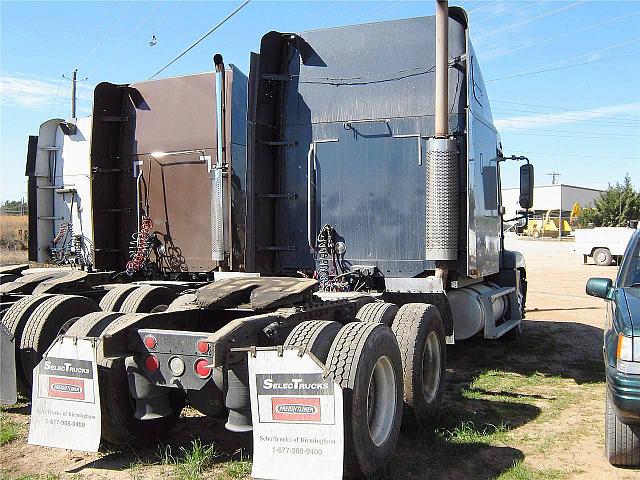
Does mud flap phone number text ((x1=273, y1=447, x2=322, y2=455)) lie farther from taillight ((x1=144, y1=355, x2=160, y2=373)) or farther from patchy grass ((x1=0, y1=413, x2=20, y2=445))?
patchy grass ((x1=0, y1=413, x2=20, y2=445))

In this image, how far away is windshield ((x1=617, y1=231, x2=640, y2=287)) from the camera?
525 cm

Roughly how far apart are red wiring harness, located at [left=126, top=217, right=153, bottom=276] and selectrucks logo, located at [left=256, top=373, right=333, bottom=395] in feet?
16.3

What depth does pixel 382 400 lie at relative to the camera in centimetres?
448

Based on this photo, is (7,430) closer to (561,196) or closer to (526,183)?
(526,183)

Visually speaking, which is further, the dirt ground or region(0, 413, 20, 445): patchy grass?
region(0, 413, 20, 445): patchy grass

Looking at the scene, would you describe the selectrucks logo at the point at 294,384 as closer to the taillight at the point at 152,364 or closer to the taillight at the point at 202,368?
the taillight at the point at 202,368

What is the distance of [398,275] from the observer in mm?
6949

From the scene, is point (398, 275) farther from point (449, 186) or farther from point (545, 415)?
point (545, 415)

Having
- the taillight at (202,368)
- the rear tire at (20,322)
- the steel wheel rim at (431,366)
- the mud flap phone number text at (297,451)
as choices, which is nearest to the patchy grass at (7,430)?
→ the rear tire at (20,322)

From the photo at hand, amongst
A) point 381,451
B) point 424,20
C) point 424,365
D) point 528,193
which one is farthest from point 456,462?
point 528,193

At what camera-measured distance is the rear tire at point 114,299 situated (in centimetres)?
611

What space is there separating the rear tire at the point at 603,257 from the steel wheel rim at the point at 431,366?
26224 mm

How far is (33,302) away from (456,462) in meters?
3.82

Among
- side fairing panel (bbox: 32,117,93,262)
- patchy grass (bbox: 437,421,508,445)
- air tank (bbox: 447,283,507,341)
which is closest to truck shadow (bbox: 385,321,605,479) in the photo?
patchy grass (bbox: 437,421,508,445)
